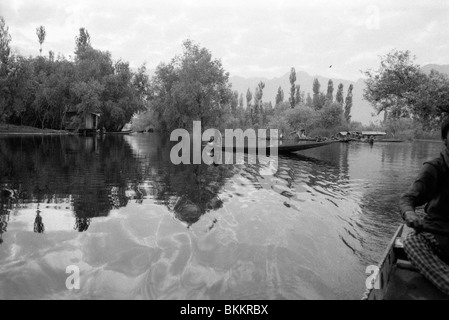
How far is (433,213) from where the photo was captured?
3963 mm

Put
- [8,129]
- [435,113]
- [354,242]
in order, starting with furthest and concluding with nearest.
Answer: [8,129]
[435,113]
[354,242]

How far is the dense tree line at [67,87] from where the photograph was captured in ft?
162

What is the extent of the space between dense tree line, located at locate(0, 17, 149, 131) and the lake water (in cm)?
4318

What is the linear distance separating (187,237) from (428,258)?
518 centimetres

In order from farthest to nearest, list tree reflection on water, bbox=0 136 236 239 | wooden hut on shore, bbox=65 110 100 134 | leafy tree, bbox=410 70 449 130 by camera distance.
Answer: wooden hut on shore, bbox=65 110 100 134, leafy tree, bbox=410 70 449 130, tree reflection on water, bbox=0 136 236 239

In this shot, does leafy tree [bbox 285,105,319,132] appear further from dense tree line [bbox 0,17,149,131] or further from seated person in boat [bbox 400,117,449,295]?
seated person in boat [bbox 400,117,449,295]

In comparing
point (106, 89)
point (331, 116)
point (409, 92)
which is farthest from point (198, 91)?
point (331, 116)

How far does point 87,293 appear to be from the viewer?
5.10 metres

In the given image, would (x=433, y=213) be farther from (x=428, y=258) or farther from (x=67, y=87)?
(x=67, y=87)

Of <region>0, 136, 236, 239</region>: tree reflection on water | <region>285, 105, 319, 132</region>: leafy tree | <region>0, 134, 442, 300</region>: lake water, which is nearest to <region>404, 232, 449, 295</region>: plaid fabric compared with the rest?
<region>0, 134, 442, 300</region>: lake water

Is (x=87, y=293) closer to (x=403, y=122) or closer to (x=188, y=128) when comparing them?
(x=188, y=128)

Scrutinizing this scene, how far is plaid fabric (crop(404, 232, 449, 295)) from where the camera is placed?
12.2 feet
